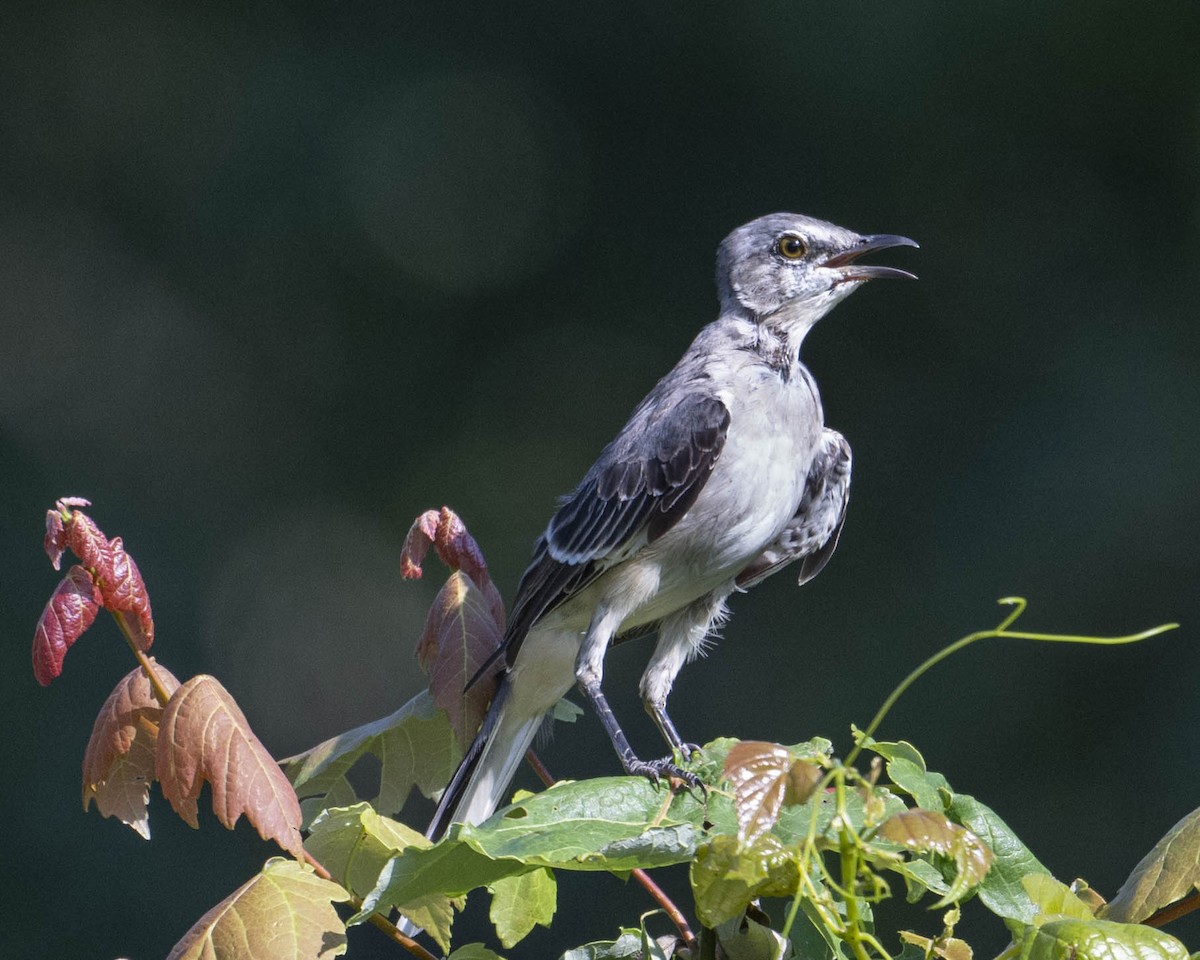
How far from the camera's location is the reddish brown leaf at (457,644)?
175 cm

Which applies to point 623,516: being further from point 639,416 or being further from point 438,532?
point 438,532

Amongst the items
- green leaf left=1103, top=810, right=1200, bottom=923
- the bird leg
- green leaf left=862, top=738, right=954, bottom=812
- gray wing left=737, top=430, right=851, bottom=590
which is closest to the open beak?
gray wing left=737, top=430, right=851, bottom=590

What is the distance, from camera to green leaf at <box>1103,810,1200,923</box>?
130 cm

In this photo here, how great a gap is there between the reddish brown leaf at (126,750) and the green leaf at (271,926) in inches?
9.3

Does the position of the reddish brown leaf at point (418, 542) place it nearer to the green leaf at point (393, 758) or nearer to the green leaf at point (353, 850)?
the green leaf at point (393, 758)

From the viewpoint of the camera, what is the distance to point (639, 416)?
292cm

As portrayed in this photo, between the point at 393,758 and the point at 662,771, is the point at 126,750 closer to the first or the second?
the point at 393,758

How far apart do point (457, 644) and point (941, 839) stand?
0.92m

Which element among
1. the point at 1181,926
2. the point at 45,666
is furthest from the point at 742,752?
the point at 1181,926

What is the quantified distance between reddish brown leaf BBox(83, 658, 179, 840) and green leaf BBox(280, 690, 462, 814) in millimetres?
264

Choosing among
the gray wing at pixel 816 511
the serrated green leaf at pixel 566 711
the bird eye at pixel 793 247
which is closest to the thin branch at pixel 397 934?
the serrated green leaf at pixel 566 711

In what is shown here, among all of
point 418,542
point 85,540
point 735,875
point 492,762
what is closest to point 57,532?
point 85,540

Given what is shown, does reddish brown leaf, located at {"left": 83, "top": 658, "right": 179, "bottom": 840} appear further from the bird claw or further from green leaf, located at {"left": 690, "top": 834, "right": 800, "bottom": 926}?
green leaf, located at {"left": 690, "top": 834, "right": 800, "bottom": 926}

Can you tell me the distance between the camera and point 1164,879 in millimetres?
1319
